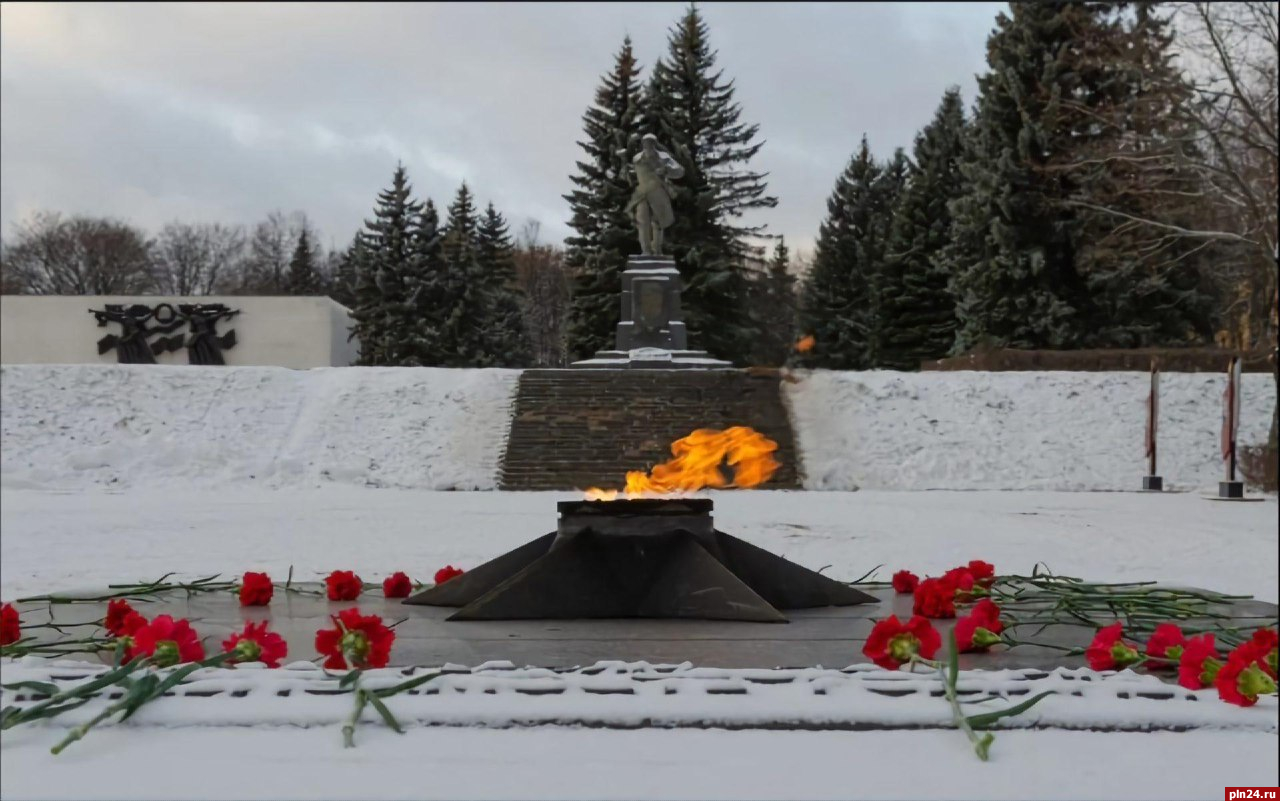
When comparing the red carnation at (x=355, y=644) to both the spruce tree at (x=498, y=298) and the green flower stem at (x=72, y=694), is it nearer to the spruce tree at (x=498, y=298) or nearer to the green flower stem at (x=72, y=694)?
the green flower stem at (x=72, y=694)

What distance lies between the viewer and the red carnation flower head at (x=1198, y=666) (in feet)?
6.58

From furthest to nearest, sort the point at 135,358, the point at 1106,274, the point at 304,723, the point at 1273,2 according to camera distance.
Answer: the point at 135,358
the point at 1106,274
the point at 1273,2
the point at 304,723

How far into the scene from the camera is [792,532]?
7102 mm

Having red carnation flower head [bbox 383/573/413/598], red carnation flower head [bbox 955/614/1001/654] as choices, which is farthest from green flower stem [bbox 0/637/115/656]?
red carnation flower head [bbox 955/614/1001/654]

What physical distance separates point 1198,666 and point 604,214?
23394 millimetres

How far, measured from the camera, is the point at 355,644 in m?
2.14

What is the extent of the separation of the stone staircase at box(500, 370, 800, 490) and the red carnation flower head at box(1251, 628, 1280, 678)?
8445 millimetres

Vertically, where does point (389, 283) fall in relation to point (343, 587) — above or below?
above

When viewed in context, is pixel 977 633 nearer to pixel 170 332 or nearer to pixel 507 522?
pixel 507 522

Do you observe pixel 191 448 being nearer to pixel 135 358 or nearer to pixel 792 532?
pixel 792 532

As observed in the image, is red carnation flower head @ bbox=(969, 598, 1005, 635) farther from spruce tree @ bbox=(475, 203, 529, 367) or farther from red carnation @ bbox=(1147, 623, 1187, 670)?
spruce tree @ bbox=(475, 203, 529, 367)

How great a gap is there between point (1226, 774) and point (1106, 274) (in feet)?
63.4

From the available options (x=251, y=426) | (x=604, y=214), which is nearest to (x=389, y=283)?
(x=604, y=214)

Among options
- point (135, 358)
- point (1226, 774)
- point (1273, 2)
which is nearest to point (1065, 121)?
point (1273, 2)
